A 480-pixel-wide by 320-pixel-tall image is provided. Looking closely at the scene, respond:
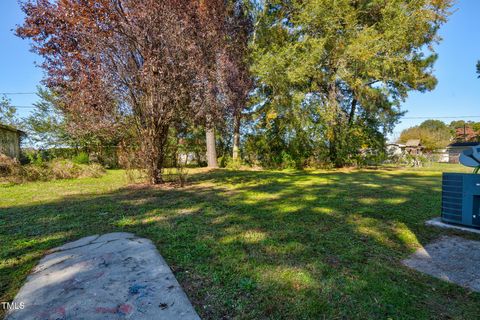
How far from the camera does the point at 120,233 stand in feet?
10.2

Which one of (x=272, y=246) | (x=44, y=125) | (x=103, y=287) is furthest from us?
(x=44, y=125)

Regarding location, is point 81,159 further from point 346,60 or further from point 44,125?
point 346,60

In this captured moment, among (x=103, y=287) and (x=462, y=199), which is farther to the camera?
(x=462, y=199)

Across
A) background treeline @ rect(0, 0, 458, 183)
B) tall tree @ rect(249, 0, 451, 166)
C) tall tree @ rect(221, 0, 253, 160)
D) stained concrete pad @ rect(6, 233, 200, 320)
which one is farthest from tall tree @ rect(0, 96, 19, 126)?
stained concrete pad @ rect(6, 233, 200, 320)

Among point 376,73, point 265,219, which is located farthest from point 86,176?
point 376,73

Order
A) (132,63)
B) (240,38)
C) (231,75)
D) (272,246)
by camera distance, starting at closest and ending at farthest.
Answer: (272,246) < (132,63) < (231,75) < (240,38)

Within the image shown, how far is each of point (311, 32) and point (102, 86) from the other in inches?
436

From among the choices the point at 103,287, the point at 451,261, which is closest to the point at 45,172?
the point at 103,287

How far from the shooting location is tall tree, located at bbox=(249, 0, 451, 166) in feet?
37.5

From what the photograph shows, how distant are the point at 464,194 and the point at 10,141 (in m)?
18.9

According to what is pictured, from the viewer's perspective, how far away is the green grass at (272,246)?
1720 millimetres

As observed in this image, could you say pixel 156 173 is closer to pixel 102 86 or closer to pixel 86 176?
pixel 102 86

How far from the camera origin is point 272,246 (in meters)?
2.71

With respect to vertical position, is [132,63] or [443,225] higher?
[132,63]
